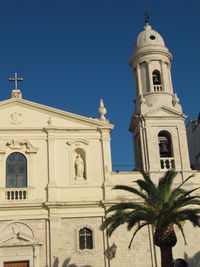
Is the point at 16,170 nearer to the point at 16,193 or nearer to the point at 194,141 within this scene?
the point at 16,193

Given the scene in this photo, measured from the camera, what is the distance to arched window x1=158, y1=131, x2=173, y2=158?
2934 centimetres

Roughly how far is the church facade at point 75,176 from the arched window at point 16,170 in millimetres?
59

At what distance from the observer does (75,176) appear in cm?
2775

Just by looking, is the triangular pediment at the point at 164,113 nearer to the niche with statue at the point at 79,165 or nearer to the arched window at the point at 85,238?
the niche with statue at the point at 79,165

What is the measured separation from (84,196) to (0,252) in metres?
5.74

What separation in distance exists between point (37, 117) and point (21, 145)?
2.11m

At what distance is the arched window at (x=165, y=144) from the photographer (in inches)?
1155

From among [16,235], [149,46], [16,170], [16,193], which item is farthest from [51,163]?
[149,46]

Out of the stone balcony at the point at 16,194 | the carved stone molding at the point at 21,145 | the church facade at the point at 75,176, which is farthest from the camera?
the carved stone molding at the point at 21,145

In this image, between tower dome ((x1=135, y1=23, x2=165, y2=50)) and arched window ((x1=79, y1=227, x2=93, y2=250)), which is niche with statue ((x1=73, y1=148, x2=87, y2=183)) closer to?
arched window ((x1=79, y1=227, x2=93, y2=250))

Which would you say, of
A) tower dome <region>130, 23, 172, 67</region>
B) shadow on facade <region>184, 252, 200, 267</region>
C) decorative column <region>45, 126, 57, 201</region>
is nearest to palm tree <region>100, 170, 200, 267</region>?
shadow on facade <region>184, 252, 200, 267</region>

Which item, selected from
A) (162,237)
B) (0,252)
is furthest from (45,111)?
(162,237)

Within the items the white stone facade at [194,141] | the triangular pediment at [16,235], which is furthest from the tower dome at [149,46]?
the triangular pediment at [16,235]

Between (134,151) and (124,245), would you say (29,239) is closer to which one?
(124,245)
